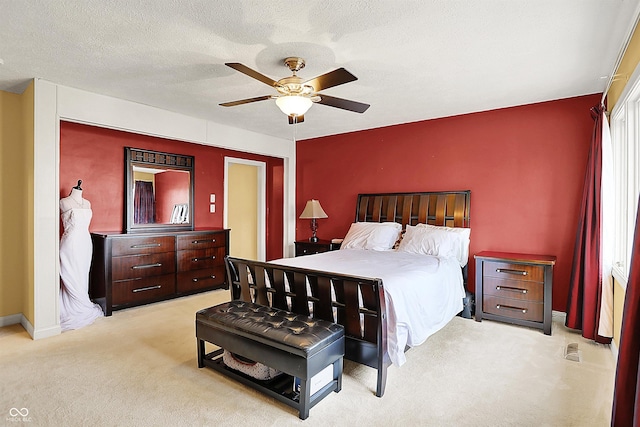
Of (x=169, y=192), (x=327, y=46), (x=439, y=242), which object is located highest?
(x=327, y=46)

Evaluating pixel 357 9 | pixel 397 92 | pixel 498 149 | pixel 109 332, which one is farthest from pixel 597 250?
pixel 109 332

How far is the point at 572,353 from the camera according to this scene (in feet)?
9.92

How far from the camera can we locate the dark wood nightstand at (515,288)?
354 centimetres

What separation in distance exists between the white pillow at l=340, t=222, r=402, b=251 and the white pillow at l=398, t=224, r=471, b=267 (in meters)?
0.23

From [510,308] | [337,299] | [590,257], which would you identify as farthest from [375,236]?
[590,257]

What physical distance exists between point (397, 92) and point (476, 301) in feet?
8.16

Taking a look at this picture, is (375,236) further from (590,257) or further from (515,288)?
(590,257)

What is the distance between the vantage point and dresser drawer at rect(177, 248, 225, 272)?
15.6 ft

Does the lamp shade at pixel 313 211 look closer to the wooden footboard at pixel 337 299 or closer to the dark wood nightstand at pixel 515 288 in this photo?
the dark wood nightstand at pixel 515 288

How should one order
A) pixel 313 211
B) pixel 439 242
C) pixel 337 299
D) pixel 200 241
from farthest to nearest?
pixel 313 211, pixel 200 241, pixel 439 242, pixel 337 299

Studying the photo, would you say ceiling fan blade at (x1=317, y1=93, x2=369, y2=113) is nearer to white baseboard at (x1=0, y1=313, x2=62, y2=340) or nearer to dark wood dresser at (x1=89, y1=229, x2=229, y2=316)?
dark wood dresser at (x1=89, y1=229, x2=229, y2=316)

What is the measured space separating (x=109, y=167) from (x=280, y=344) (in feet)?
11.8

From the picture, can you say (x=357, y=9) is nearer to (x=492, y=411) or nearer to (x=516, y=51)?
(x=516, y=51)

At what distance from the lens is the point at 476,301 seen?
3.92m
